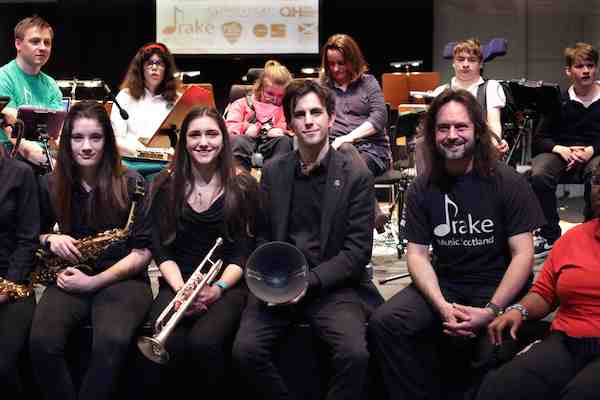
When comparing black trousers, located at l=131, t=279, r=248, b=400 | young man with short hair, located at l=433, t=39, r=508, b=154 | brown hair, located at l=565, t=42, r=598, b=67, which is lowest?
black trousers, located at l=131, t=279, r=248, b=400

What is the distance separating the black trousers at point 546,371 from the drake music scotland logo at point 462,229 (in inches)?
20.7

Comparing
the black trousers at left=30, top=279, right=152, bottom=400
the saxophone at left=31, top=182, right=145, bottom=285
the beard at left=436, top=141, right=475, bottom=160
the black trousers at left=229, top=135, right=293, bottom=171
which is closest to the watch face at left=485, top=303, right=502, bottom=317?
the beard at left=436, top=141, right=475, bottom=160

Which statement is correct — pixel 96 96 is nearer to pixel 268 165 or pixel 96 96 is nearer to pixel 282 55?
pixel 268 165

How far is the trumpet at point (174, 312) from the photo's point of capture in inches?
112

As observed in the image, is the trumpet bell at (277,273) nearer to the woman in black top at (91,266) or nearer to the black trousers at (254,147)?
the woman in black top at (91,266)

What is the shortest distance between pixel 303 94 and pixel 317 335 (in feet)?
3.33

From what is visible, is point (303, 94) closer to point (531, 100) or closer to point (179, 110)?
point (179, 110)

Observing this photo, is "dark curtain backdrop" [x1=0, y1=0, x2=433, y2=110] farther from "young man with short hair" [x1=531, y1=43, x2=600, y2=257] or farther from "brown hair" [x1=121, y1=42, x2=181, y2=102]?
"brown hair" [x1=121, y1=42, x2=181, y2=102]

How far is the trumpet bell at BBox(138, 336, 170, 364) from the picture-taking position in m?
2.84

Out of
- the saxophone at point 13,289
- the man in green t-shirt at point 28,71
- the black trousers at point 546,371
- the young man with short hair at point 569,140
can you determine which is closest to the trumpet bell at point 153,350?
the saxophone at point 13,289

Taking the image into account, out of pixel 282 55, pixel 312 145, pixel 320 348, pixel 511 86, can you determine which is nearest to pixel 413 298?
pixel 320 348

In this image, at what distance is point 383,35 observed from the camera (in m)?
9.99

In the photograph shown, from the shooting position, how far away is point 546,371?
2.58m

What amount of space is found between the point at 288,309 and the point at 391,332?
1.38ft
